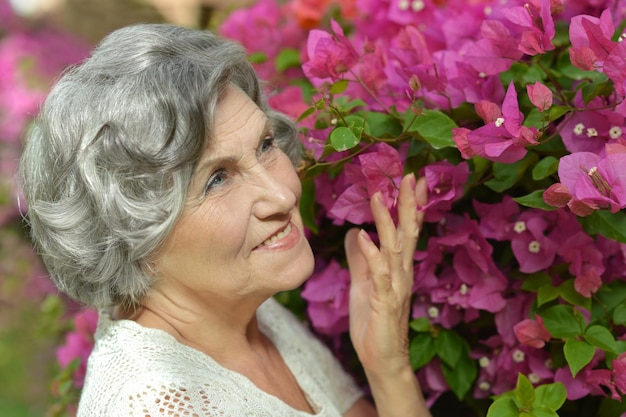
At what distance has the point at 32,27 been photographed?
356 cm

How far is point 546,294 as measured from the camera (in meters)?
1.01

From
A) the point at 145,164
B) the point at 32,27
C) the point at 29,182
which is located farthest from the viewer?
the point at 32,27

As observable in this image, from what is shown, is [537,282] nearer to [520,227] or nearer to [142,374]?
[520,227]

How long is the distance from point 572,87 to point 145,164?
0.60m

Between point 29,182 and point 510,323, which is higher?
point 29,182

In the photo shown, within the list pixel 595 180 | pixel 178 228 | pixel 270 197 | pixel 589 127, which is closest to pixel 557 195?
pixel 595 180

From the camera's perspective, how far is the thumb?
1.22 meters

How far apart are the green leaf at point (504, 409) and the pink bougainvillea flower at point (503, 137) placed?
28 cm

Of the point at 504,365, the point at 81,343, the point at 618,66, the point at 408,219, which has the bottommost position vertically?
the point at 81,343

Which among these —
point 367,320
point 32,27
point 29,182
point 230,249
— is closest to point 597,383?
point 367,320

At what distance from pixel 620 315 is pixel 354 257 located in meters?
0.40

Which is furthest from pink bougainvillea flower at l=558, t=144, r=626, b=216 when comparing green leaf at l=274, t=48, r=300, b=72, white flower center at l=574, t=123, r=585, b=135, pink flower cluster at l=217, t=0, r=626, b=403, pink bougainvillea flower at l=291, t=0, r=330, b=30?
pink bougainvillea flower at l=291, t=0, r=330, b=30

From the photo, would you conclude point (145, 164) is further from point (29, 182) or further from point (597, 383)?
point (597, 383)

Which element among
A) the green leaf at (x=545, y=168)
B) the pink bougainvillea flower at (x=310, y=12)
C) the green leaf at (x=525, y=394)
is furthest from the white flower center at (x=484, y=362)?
the pink bougainvillea flower at (x=310, y=12)
